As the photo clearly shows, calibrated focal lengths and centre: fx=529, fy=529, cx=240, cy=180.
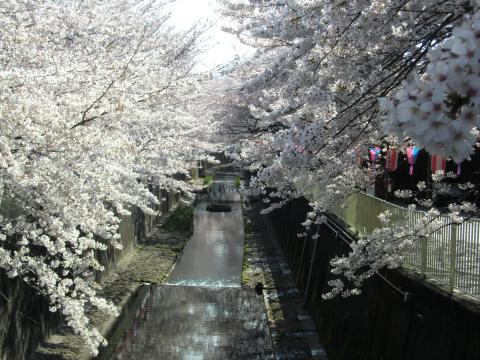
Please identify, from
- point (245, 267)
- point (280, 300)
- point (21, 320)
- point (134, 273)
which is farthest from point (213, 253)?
point (21, 320)

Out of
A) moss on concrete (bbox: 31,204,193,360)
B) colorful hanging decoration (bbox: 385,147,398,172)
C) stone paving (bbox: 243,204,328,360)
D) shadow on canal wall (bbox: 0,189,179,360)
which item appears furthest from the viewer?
stone paving (bbox: 243,204,328,360)

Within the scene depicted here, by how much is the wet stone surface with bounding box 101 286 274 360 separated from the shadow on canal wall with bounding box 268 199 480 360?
5.31 ft

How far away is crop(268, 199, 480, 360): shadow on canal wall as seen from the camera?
18.1 ft

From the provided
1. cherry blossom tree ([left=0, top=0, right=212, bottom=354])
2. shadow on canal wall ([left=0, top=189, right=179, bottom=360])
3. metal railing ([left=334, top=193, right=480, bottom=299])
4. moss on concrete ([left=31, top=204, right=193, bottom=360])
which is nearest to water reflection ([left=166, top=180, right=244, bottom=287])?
moss on concrete ([left=31, top=204, right=193, bottom=360])

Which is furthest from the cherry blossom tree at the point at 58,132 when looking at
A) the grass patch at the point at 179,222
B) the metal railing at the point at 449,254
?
the grass patch at the point at 179,222

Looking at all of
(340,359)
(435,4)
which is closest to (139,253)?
(340,359)

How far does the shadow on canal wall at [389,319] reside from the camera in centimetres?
552

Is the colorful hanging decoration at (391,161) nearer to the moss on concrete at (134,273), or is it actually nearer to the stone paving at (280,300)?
the stone paving at (280,300)

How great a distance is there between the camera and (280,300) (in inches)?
595

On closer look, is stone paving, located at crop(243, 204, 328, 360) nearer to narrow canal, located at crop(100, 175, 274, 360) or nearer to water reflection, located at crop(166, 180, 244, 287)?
narrow canal, located at crop(100, 175, 274, 360)

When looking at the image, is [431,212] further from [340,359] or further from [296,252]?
[296,252]

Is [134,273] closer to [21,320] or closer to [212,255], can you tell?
[212,255]

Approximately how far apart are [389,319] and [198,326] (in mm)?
6681

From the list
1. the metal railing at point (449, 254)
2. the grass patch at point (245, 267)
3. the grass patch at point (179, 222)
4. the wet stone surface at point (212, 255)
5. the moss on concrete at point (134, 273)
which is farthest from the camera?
the grass patch at point (179, 222)
